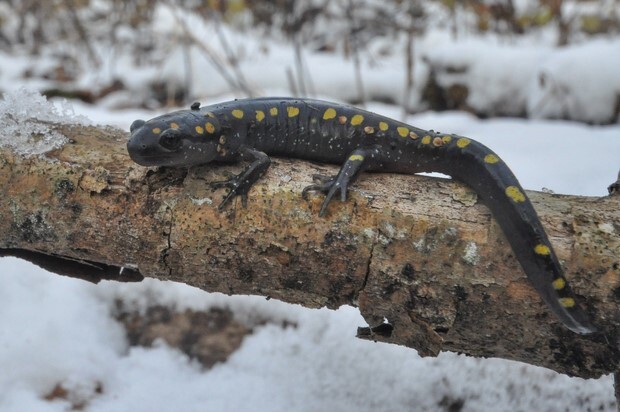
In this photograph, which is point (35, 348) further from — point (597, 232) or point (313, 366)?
point (597, 232)

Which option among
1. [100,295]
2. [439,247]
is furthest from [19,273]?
[439,247]

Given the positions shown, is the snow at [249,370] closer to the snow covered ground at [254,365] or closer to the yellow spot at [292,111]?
the snow covered ground at [254,365]

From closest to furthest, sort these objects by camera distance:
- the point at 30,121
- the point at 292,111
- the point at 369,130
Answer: the point at 30,121
the point at 369,130
the point at 292,111

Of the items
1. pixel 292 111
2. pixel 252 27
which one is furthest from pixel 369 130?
pixel 252 27

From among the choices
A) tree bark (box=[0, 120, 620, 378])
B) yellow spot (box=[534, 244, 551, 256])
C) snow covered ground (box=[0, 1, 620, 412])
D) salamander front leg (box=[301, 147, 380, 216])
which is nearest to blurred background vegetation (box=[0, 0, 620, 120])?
snow covered ground (box=[0, 1, 620, 412])

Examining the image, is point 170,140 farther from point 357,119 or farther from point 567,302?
point 567,302

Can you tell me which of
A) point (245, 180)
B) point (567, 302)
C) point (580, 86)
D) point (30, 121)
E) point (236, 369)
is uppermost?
point (30, 121)

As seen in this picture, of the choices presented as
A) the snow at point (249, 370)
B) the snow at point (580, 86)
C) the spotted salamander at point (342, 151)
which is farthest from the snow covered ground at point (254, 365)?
the snow at point (580, 86)
